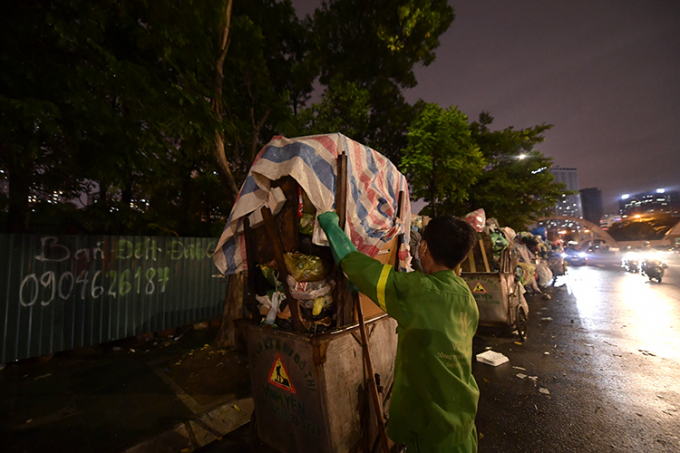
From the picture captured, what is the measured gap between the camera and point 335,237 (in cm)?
173

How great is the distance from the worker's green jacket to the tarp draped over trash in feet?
1.91

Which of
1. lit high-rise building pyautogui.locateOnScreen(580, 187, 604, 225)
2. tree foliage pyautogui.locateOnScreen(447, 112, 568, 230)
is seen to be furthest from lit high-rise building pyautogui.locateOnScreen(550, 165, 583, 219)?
tree foliage pyautogui.locateOnScreen(447, 112, 568, 230)

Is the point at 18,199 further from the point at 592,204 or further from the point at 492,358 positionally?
the point at 592,204

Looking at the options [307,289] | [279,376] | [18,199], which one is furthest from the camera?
[18,199]

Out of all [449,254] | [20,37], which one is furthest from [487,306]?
[20,37]

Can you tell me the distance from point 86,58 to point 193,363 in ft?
16.9

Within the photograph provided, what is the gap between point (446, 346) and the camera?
1518 mm

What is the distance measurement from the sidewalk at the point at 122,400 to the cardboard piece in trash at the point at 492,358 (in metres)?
3.87

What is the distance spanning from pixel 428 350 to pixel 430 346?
3cm

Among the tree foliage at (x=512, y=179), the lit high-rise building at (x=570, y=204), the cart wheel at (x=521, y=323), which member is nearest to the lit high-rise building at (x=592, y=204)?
the lit high-rise building at (x=570, y=204)

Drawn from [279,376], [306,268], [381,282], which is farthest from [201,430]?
[381,282]

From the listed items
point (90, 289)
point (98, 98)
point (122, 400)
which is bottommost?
point (122, 400)

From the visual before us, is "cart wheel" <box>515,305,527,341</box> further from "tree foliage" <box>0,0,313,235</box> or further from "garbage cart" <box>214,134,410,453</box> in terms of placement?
"tree foliage" <box>0,0,313,235</box>

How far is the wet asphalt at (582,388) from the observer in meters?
3.00
